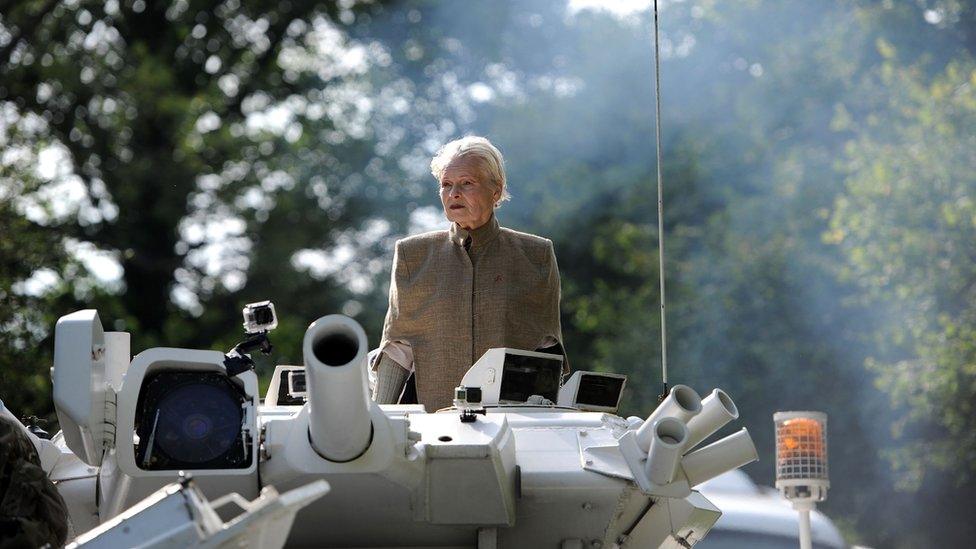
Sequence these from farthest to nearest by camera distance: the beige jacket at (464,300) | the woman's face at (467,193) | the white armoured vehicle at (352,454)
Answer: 1. the woman's face at (467,193)
2. the beige jacket at (464,300)
3. the white armoured vehicle at (352,454)

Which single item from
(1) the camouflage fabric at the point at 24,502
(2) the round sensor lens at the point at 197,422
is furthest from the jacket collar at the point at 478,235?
(1) the camouflage fabric at the point at 24,502

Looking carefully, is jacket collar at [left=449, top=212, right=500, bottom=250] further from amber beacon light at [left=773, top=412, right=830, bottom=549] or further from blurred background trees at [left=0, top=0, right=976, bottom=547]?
blurred background trees at [left=0, top=0, right=976, bottom=547]

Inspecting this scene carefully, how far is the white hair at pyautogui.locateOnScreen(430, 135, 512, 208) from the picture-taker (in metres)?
10.3

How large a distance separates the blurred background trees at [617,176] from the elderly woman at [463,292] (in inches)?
547

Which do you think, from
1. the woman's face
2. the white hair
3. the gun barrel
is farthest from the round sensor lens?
the white hair

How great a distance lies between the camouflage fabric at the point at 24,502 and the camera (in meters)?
6.91

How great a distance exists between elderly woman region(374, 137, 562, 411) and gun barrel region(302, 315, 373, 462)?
2471 millimetres

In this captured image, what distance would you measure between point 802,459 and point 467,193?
3.48 m

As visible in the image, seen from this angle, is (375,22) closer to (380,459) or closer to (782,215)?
(782,215)

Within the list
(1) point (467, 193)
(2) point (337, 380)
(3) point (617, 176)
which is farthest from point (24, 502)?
(3) point (617, 176)

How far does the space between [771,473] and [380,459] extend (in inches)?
932

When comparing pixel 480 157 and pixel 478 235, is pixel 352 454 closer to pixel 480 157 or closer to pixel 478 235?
pixel 478 235

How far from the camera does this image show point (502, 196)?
10.6 meters

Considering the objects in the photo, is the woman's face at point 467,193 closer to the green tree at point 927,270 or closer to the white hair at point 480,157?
the white hair at point 480,157
